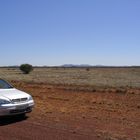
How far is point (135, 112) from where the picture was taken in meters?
11.8

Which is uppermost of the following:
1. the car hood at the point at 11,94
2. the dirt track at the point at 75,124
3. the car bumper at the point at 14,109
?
the car hood at the point at 11,94

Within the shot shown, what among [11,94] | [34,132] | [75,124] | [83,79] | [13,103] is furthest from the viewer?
[83,79]

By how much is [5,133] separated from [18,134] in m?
0.41

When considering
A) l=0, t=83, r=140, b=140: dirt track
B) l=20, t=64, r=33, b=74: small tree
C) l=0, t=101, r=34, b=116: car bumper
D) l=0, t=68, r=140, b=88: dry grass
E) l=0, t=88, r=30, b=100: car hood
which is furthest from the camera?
l=20, t=64, r=33, b=74: small tree

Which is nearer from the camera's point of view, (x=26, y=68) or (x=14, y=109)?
(x=14, y=109)

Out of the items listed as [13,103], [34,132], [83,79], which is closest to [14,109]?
[13,103]

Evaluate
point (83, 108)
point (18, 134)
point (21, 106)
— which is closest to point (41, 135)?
point (18, 134)

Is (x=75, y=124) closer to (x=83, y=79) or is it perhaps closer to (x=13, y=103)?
(x=13, y=103)

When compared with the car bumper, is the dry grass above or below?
below

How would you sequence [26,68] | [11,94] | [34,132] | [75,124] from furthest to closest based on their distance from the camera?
[26,68] → [11,94] → [75,124] → [34,132]

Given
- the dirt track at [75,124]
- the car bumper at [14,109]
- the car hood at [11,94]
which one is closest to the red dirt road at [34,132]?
the dirt track at [75,124]

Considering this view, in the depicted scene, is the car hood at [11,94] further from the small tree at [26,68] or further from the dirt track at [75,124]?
the small tree at [26,68]

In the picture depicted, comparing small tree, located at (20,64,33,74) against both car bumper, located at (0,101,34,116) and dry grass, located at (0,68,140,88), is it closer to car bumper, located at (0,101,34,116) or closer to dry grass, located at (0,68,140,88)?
dry grass, located at (0,68,140,88)

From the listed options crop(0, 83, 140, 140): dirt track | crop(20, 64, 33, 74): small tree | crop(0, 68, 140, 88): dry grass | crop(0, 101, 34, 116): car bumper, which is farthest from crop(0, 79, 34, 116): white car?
crop(20, 64, 33, 74): small tree
